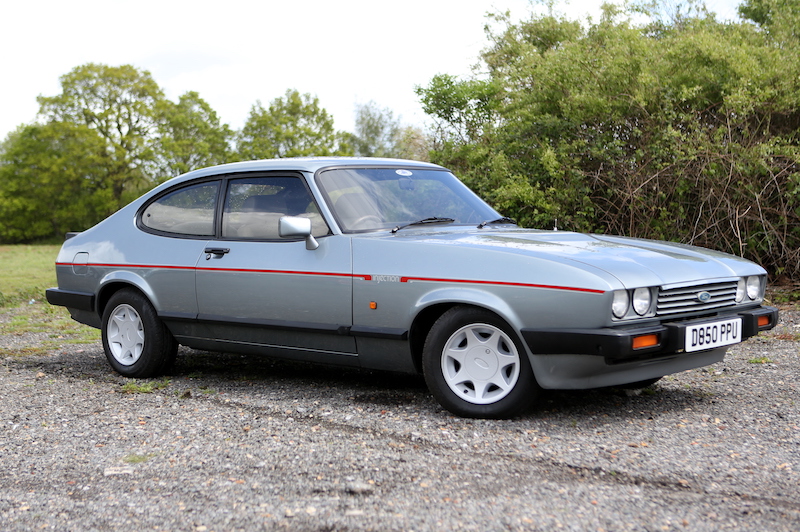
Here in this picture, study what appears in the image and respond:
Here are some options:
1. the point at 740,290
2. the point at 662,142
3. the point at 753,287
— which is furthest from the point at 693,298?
the point at 662,142

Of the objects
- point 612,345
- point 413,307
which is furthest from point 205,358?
point 612,345

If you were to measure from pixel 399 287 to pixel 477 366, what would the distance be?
65cm

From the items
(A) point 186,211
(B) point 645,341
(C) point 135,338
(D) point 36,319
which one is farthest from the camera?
(D) point 36,319

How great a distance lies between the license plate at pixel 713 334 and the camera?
432 cm

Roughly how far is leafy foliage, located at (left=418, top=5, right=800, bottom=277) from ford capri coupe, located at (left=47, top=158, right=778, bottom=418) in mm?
4947

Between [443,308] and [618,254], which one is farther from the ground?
[618,254]

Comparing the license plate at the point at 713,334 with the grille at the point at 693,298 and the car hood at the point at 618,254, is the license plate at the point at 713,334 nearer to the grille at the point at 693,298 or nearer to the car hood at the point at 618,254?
the grille at the point at 693,298

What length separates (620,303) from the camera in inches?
162

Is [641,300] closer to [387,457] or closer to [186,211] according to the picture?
[387,457]

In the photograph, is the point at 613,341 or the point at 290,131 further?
the point at 290,131

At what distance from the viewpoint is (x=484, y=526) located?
9.72 ft

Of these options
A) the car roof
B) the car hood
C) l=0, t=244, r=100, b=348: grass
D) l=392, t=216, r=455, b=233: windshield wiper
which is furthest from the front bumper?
l=0, t=244, r=100, b=348: grass

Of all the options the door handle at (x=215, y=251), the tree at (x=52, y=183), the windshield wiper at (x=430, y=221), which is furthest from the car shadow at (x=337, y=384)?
the tree at (x=52, y=183)

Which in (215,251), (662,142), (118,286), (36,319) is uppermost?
(662,142)
